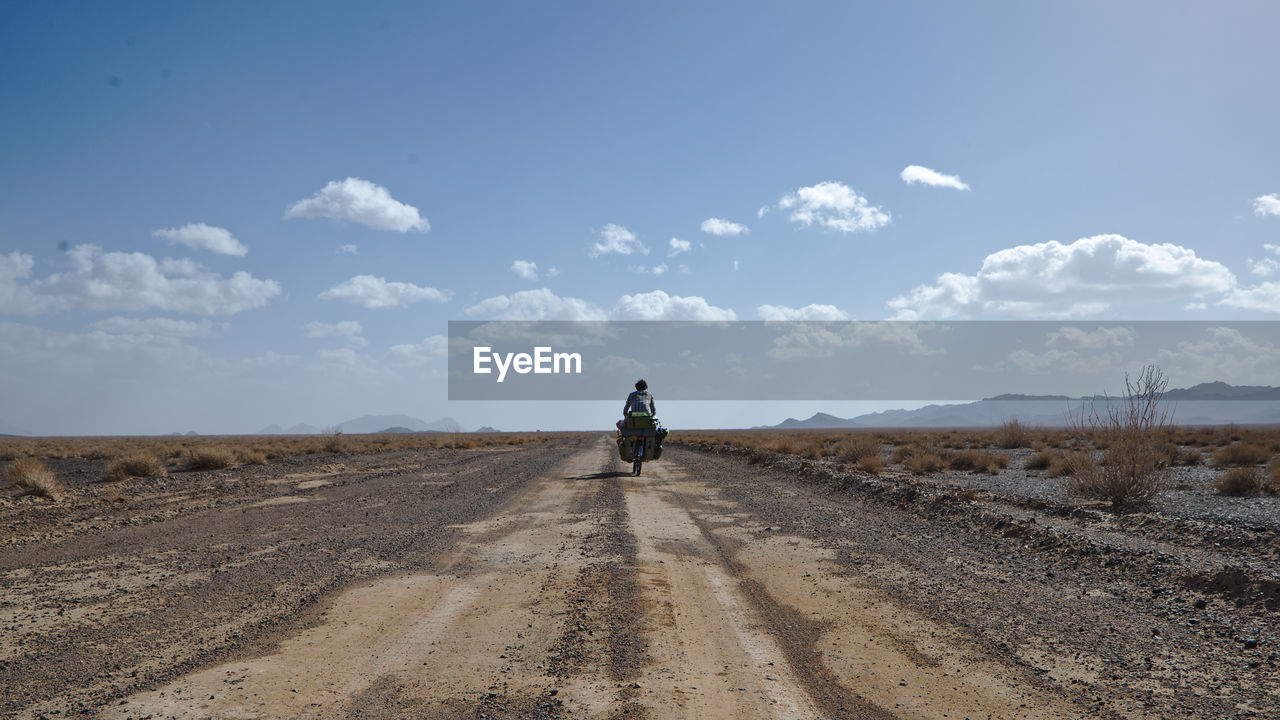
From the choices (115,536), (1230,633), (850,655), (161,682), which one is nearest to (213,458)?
(115,536)

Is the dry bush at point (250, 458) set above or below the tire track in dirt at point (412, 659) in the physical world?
below

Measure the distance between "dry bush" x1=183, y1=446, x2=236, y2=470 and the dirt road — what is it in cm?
1607

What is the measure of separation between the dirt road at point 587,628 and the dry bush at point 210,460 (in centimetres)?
1607

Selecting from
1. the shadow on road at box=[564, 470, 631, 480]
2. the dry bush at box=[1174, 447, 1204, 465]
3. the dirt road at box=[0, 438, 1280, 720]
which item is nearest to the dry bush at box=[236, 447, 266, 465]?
the shadow on road at box=[564, 470, 631, 480]

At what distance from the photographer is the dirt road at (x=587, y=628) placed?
163 inches

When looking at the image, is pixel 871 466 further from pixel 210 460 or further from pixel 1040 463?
pixel 210 460

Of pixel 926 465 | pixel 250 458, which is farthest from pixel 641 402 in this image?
pixel 250 458

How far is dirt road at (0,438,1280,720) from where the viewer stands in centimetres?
415

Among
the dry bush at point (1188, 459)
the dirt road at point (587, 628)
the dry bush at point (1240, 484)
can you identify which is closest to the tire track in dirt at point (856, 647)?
the dirt road at point (587, 628)

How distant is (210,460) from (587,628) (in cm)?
2436

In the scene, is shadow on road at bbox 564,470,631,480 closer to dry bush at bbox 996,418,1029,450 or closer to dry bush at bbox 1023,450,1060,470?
dry bush at bbox 1023,450,1060,470

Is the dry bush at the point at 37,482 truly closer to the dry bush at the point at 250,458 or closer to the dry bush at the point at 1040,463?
the dry bush at the point at 250,458

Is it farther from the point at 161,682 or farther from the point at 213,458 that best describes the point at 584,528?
the point at 213,458

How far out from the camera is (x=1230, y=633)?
557 centimetres
